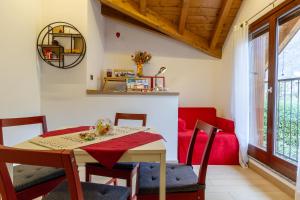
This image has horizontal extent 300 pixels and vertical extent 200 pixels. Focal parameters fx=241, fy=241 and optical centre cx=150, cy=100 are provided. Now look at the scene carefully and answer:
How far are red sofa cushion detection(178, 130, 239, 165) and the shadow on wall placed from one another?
1809 mm

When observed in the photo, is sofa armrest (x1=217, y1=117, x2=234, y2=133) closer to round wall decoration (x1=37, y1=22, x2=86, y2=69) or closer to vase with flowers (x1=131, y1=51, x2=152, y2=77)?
vase with flowers (x1=131, y1=51, x2=152, y2=77)

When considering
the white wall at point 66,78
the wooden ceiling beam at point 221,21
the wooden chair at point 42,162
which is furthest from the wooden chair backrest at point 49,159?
the wooden ceiling beam at point 221,21

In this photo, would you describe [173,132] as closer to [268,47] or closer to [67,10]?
[268,47]

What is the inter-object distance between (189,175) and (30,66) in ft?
7.72

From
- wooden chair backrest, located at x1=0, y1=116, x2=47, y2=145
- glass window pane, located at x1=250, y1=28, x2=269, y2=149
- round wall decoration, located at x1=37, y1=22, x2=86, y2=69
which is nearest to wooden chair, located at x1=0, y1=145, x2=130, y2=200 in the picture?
wooden chair backrest, located at x1=0, y1=116, x2=47, y2=145

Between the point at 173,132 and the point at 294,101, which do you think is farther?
the point at 173,132

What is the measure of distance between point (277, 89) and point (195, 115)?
1646mm

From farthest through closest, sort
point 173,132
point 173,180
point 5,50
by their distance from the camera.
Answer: point 173,132
point 5,50
point 173,180

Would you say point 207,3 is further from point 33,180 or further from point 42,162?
point 42,162

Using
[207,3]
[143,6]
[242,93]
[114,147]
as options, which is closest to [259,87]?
[242,93]

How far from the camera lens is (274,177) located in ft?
8.85

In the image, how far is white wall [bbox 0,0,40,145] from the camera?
247cm

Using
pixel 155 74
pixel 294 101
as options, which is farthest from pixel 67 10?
pixel 294 101

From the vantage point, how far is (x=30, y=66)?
Answer: 296cm
